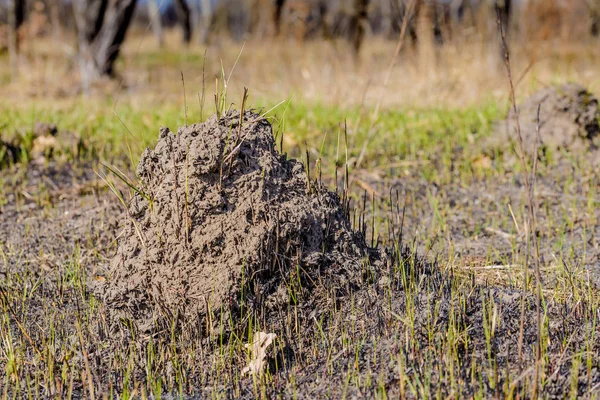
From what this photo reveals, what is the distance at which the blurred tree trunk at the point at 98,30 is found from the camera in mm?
8656

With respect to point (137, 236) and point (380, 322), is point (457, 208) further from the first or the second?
point (137, 236)

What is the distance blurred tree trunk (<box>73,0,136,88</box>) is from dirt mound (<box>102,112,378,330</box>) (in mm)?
7044

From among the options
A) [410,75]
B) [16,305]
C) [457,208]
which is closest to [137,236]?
[16,305]

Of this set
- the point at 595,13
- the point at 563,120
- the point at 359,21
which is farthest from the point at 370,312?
the point at 595,13

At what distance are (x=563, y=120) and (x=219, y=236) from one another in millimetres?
3065

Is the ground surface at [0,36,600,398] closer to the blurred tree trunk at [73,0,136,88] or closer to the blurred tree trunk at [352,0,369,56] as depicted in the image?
the blurred tree trunk at [73,0,136,88]

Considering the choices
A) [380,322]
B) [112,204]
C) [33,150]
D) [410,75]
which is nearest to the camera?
[380,322]

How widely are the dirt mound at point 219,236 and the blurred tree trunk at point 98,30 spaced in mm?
7044

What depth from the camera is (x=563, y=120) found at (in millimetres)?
4223

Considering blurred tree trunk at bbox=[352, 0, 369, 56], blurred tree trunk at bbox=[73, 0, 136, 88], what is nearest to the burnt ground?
blurred tree trunk at bbox=[73, 0, 136, 88]

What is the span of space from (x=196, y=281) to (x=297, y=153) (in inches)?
99.1

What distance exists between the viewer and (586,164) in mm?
3969

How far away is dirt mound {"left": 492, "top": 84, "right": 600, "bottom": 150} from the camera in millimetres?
4191

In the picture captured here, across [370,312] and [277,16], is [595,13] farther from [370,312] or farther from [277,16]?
[370,312]
